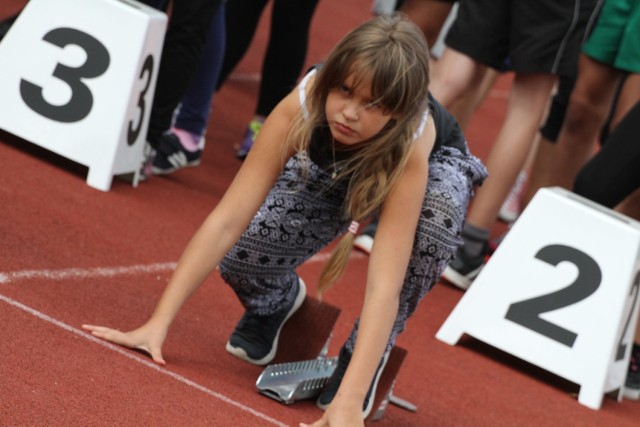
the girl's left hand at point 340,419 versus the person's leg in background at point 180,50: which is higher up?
the girl's left hand at point 340,419

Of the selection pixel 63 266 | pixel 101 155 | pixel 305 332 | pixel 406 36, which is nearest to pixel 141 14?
pixel 101 155

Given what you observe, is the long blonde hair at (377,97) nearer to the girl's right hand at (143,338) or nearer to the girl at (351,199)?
the girl at (351,199)

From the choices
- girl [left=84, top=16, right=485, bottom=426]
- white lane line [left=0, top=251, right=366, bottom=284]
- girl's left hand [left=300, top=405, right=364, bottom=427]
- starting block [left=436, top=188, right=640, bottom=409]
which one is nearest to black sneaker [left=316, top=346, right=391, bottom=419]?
girl [left=84, top=16, right=485, bottom=426]

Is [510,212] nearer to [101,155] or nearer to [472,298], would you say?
[472,298]

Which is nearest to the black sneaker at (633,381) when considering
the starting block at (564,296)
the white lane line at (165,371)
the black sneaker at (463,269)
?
the starting block at (564,296)

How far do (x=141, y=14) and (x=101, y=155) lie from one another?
1.78ft

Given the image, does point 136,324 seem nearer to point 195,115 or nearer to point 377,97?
point 377,97

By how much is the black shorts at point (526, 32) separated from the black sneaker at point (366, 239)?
823 mm

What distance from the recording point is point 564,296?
4.41m

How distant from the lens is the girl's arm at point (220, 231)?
3.06m

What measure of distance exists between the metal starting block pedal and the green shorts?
2.59 m

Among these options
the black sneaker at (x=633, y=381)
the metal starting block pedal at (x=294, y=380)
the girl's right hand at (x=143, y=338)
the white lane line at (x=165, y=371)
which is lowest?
the black sneaker at (x=633, y=381)

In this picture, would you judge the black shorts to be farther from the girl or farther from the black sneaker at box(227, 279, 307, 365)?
the black sneaker at box(227, 279, 307, 365)

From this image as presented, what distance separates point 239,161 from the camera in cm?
604
